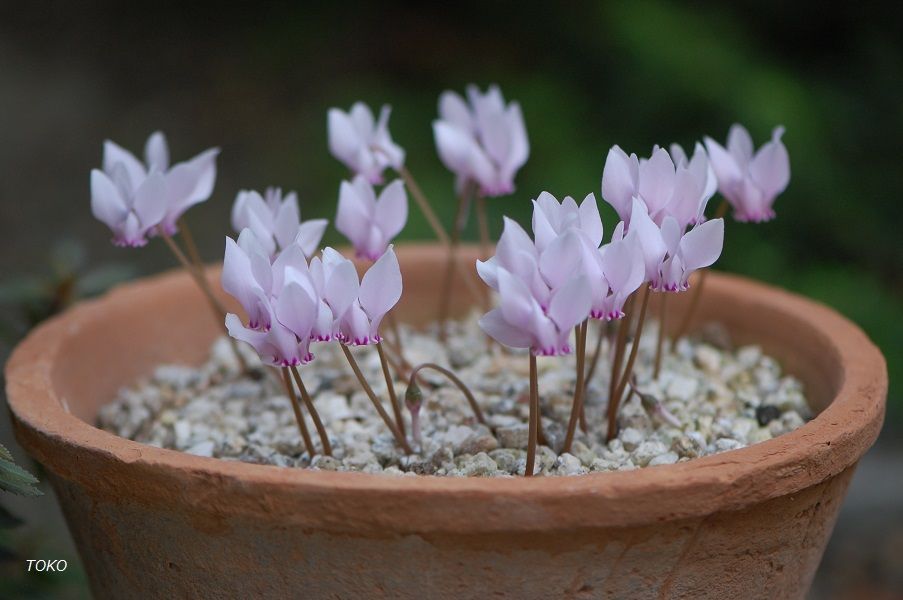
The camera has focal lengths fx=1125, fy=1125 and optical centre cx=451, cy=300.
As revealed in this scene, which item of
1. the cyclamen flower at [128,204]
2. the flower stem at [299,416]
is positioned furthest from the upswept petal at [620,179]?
the cyclamen flower at [128,204]

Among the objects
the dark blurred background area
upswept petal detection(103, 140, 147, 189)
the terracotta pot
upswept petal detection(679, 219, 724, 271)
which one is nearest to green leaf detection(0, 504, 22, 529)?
the terracotta pot

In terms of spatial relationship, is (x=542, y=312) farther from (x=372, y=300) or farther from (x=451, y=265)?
(x=451, y=265)

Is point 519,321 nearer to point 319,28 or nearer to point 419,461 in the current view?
point 419,461

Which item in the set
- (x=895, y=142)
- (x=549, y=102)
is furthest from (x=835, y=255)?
(x=549, y=102)

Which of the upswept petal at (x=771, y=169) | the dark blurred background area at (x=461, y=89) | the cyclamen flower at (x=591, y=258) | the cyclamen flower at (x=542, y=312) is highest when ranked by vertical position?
the upswept petal at (x=771, y=169)

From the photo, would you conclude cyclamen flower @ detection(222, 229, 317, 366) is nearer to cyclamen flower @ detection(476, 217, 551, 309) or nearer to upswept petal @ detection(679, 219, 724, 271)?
cyclamen flower @ detection(476, 217, 551, 309)

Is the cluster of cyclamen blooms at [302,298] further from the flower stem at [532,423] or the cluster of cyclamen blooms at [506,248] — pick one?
the flower stem at [532,423]

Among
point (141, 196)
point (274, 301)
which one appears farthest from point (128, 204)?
point (274, 301)
